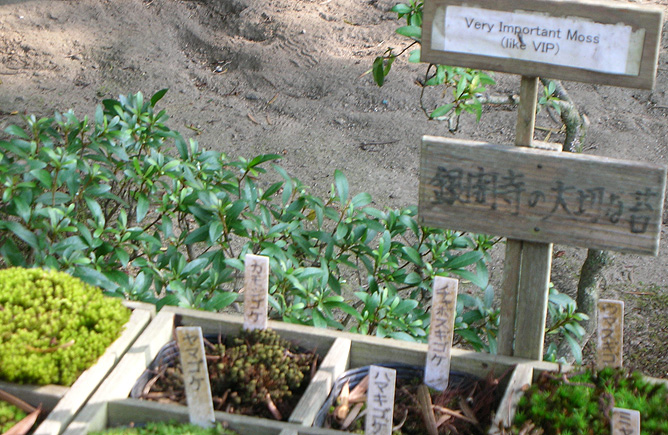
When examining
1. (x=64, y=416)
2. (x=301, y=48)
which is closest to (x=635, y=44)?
(x=64, y=416)

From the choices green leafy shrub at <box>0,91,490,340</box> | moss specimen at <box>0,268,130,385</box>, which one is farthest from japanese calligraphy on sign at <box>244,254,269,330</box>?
moss specimen at <box>0,268,130,385</box>

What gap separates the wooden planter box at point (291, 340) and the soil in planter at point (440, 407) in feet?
0.16

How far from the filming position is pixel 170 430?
65.1 inches

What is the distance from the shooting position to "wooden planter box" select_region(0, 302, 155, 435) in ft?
5.38

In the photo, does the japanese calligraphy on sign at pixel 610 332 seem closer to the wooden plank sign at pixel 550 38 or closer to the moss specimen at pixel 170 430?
the wooden plank sign at pixel 550 38

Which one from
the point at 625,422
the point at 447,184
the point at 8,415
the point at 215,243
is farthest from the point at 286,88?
the point at 625,422

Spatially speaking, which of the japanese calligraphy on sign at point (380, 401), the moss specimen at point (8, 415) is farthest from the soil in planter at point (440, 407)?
the moss specimen at point (8, 415)

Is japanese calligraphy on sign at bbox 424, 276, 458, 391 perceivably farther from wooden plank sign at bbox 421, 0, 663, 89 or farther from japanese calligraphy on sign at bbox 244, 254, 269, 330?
wooden plank sign at bbox 421, 0, 663, 89

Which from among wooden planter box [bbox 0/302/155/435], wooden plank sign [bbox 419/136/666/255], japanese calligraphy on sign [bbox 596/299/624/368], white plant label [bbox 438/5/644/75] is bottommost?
wooden planter box [bbox 0/302/155/435]

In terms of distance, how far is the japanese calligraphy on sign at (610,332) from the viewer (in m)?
1.70

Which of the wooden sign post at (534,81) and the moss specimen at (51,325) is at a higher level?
the wooden sign post at (534,81)

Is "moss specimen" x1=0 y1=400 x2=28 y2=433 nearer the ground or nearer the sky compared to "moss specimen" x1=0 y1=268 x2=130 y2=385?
nearer the ground

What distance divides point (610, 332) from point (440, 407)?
0.44 m

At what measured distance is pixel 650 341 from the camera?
3.25 meters
